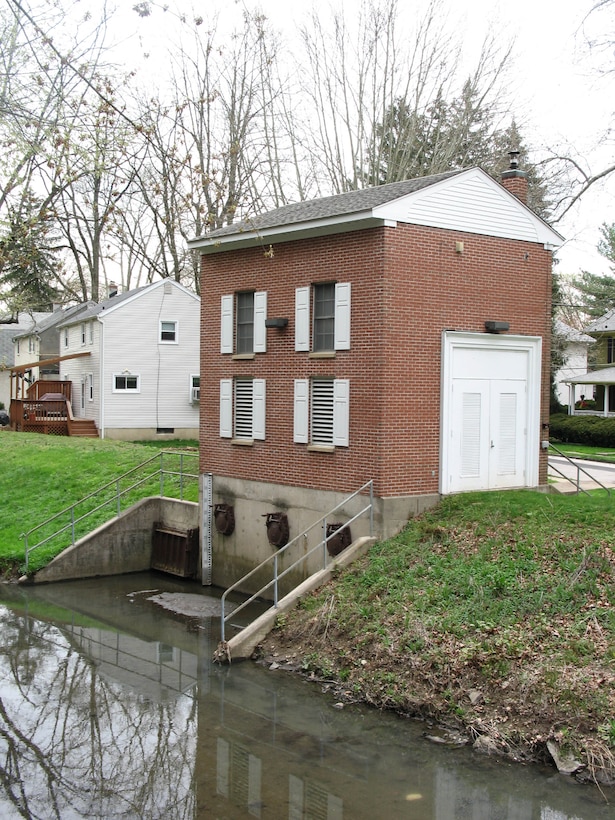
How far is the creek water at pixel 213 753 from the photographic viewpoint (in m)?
9.75

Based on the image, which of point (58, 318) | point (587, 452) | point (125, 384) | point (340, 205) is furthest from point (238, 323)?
point (58, 318)

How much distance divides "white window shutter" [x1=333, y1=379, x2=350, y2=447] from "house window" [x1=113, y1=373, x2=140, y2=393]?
2315 cm

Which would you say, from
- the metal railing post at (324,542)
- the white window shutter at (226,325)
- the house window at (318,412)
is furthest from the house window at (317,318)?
the metal railing post at (324,542)

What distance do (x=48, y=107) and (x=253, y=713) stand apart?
887cm

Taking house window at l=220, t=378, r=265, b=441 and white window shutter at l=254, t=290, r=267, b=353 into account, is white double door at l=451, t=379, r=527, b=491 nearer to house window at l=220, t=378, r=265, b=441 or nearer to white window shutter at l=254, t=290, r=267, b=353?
white window shutter at l=254, t=290, r=267, b=353

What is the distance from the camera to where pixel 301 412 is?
17.8 m

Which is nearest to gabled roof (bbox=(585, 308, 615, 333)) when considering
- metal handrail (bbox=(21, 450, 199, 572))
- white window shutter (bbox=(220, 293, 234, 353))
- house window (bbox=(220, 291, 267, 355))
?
metal handrail (bbox=(21, 450, 199, 572))

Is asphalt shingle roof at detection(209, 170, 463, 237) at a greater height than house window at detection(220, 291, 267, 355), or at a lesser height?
greater

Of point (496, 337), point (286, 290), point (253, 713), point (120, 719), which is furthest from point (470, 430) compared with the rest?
point (120, 719)

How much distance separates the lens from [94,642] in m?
16.7

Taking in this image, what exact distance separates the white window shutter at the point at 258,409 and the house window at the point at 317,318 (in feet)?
4.63

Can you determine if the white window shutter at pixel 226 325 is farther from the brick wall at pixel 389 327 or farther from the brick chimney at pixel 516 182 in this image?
the brick chimney at pixel 516 182

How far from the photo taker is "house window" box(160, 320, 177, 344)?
1567 inches

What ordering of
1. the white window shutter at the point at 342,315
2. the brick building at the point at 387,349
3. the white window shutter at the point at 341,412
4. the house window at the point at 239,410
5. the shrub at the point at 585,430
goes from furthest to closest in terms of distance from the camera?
the shrub at the point at 585,430 < the house window at the point at 239,410 < the white window shutter at the point at 341,412 < the white window shutter at the point at 342,315 < the brick building at the point at 387,349
